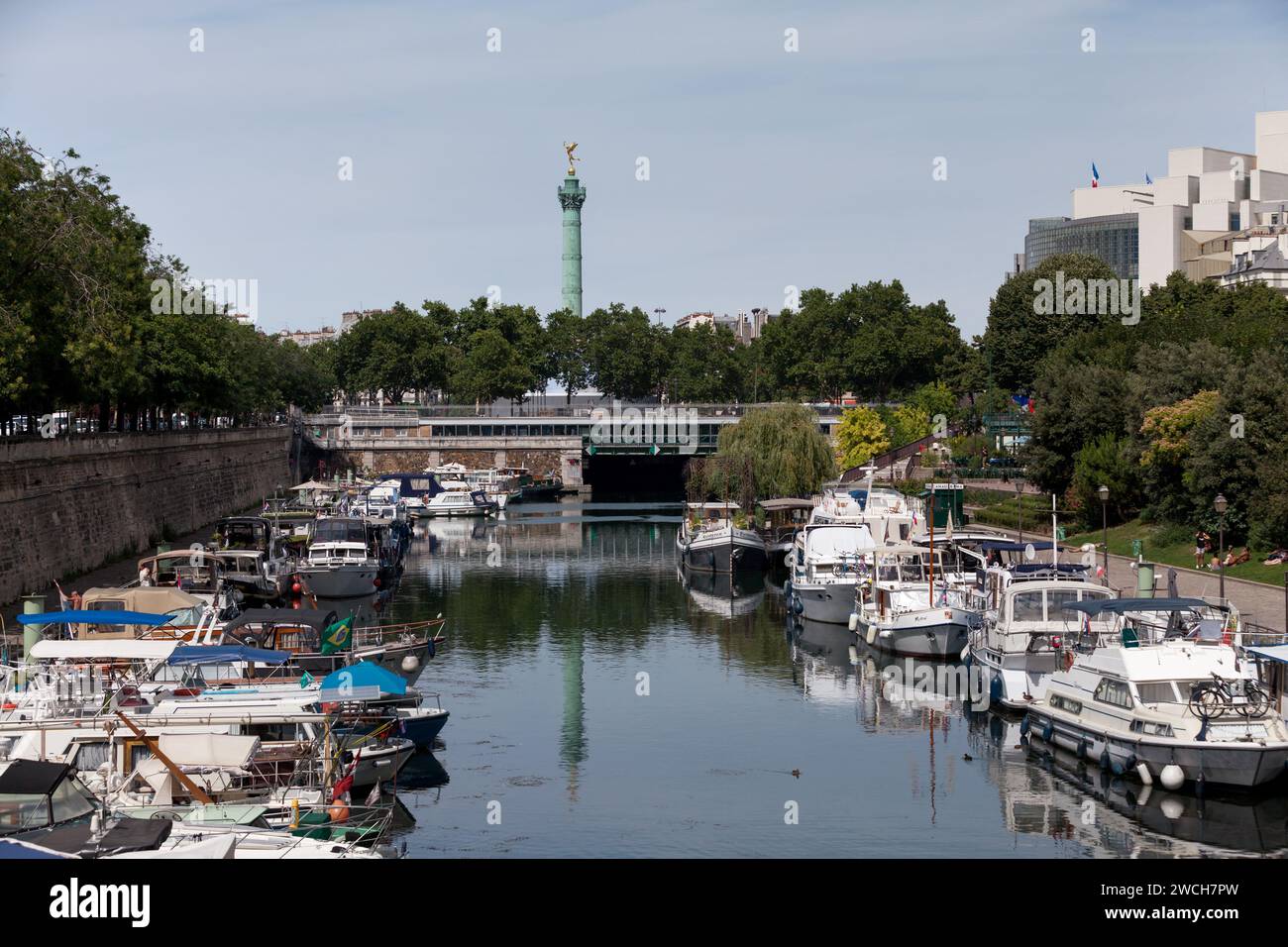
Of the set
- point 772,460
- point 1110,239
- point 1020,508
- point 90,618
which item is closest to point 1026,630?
point 90,618

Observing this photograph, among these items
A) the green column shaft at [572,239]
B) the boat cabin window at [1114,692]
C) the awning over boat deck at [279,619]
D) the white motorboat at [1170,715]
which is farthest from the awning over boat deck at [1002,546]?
the green column shaft at [572,239]

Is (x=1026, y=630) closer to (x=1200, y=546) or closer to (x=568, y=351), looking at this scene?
(x=1200, y=546)

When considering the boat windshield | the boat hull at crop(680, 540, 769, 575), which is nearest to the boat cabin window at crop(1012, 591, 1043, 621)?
the boat hull at crop(680, 540, 769, 575)

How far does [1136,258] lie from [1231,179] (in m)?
24.7

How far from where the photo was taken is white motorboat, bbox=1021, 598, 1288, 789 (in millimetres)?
31016

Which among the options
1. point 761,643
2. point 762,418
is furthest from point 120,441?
point 762,418

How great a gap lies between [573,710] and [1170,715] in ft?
55.2

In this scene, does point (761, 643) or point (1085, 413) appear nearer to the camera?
point (761, 643)

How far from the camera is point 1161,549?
206 feet

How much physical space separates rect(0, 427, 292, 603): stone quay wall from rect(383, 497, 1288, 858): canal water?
44.6 ft

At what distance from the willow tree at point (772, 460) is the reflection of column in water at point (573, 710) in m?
39.6

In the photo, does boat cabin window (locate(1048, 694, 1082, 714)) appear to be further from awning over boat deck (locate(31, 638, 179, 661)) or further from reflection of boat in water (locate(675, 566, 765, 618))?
reflection of boat in water (locate(675, 566, 765, 618))

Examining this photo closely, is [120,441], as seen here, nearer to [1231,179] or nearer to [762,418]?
[762,418]

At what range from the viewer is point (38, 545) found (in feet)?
190
